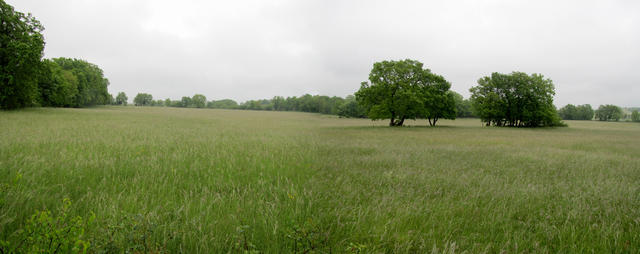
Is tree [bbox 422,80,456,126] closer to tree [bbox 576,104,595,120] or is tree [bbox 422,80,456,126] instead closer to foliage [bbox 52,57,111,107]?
foliage [bbox 52,57,111,107]

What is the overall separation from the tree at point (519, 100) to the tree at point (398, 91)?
45.5 feet

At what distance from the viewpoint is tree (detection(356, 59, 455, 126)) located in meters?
30.5

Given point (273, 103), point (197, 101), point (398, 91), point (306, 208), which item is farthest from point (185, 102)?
point (306, 208)

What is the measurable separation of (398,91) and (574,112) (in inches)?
3769

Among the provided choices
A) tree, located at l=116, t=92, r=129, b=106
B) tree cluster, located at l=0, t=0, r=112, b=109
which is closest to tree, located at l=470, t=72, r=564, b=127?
tree cluster, located at l=0, t=0, r=112, b=109

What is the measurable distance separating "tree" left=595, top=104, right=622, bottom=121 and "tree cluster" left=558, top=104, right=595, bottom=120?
2863mm

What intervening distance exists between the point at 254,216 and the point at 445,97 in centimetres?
3750

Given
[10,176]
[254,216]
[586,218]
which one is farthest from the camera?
[10,176]

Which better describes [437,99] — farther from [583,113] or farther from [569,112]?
[583,113]

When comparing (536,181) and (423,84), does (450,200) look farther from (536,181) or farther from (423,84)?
(423,84)

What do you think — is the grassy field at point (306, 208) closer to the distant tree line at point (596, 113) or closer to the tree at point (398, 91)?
the tree at point (398, 91)

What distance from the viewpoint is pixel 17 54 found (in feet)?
70.4

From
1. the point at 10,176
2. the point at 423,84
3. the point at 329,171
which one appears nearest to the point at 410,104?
the point at 423,84

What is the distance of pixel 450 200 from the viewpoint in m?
3.97
